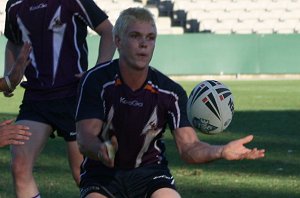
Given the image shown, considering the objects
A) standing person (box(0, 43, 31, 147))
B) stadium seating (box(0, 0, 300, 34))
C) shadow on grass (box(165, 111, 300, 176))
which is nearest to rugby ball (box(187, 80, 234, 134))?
standing person (box(0, 43, 31, 147))

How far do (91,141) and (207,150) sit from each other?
29.5 inches

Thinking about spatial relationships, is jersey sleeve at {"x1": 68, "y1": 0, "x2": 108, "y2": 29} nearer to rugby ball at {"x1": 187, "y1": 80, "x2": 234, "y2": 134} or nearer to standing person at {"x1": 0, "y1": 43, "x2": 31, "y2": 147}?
standing person at {"x1": 0, "y1": 43, "x2": 31, "y2": 147}

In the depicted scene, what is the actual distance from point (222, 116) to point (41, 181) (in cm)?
394

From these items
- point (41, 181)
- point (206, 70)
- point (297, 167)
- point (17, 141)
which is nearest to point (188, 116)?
point (17, 141)

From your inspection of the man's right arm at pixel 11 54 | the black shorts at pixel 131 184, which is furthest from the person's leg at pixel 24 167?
the black shorts at pixel 131 184

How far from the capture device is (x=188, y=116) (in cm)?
689

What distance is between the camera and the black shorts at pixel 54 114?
26.2 feet

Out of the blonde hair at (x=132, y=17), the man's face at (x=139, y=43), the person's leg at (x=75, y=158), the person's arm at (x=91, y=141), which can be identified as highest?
the blonde hair at (x=132, y=17)

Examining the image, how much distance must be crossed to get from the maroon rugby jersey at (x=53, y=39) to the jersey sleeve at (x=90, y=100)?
5.06 feet

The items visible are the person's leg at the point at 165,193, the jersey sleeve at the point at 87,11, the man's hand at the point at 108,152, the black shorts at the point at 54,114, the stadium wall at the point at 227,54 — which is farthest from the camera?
the stadium wall at the point at 227,54

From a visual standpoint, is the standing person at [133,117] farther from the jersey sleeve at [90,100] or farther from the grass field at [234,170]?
the grass field at [234,170]

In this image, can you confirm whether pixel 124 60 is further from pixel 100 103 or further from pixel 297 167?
pixel 297 167

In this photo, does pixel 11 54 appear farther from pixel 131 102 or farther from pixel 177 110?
pixel 177 110

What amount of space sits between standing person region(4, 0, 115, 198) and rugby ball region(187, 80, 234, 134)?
1124 millimetres
